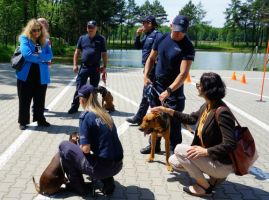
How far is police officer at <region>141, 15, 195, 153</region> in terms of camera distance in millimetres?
4949

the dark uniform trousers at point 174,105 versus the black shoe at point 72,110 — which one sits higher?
the dark uniform trousers at point 174,105

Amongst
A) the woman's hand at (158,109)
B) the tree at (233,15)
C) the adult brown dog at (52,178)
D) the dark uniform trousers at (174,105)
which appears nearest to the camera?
the adult brown dog at (52,178)

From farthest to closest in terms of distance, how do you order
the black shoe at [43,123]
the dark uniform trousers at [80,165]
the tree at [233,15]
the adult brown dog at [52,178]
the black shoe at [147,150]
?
the tree at [233,15]
the black shoe at [43,123]
the black shoe at [147,150]
the adult brown dog at [52,178]
the dark uniform trousers at [80,165]

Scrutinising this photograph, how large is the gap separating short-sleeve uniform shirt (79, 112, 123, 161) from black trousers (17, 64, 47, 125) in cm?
338

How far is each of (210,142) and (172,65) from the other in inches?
61.3

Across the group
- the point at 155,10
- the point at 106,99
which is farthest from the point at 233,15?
the point at 106,99

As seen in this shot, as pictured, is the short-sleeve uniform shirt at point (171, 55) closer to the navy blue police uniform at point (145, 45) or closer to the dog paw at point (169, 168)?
the dog paw at point (169, 168)

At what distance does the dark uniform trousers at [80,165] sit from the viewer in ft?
12.9

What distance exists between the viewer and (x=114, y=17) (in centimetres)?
7325

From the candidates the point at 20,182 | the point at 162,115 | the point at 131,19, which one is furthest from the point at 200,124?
the point at 131,19

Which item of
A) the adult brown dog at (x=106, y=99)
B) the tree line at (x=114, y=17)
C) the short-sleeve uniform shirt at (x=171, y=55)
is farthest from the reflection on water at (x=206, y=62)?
the short-sleeve uniform shirt at (x=171, y=55)

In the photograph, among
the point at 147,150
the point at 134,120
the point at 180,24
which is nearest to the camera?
the point at 180,24

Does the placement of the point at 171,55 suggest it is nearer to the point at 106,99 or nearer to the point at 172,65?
the point at 172,65

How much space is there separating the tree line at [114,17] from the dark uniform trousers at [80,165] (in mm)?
33640
